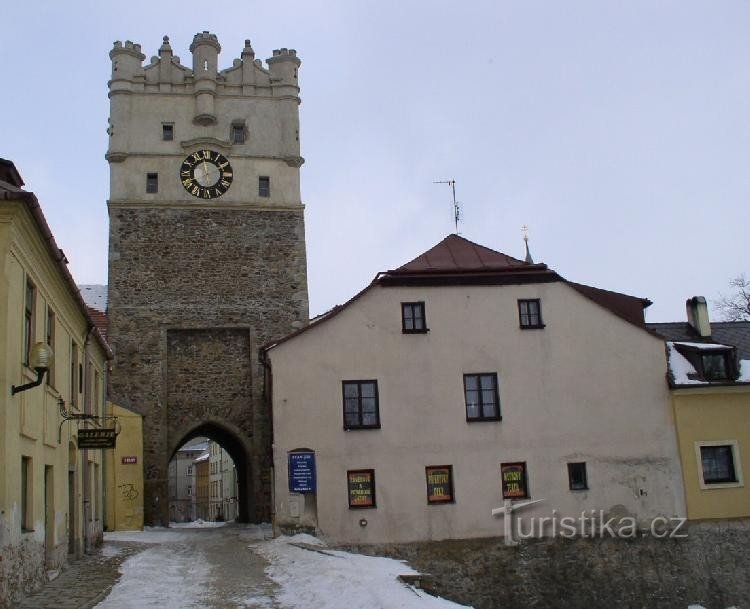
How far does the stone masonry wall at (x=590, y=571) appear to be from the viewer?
2122 cm

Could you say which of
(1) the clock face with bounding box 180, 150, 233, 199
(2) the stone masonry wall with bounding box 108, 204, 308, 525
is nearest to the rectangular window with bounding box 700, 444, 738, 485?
→ (2) the stone masonry wall with bounding box 108, 204, 308, 525

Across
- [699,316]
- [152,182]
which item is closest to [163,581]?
[699,316]

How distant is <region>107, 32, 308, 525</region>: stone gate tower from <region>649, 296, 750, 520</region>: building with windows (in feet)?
47.1

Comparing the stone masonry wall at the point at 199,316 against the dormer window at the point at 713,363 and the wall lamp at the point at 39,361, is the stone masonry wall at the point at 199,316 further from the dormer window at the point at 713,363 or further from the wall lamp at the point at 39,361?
the wall lamp at the point at 39,361

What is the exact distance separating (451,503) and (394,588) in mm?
8605

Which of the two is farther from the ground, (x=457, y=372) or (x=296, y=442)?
(x=457, y=372)

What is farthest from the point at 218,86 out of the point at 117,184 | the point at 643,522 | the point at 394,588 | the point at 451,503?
the point at 394,588

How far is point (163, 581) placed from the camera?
1447 centimetres

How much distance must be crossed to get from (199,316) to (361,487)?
13.1 meters

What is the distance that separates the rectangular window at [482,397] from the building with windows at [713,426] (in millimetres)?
4532

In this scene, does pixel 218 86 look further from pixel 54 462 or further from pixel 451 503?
pixel 54 462

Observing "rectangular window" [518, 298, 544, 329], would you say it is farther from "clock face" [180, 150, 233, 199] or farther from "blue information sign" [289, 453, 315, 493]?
"clock face" [180, 150, 233, 199]

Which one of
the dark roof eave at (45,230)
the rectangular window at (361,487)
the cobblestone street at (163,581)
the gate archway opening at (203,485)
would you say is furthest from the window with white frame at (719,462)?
the gate archway opening at (203,485)

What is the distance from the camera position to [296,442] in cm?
2180
